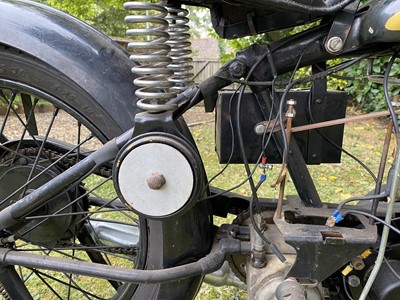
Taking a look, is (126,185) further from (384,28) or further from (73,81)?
(384,28)

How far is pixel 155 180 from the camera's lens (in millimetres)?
923

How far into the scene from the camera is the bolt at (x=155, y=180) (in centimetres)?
92

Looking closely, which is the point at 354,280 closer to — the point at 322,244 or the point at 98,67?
the point at 322,244

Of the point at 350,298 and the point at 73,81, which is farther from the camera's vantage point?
the point at 350,298

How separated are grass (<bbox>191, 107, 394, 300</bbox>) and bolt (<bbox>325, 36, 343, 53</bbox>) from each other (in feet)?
4.54

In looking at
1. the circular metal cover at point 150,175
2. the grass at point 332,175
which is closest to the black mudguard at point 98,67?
the circular metal cover at point 150,175

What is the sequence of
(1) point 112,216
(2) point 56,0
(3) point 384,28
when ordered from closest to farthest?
(3) point 384,28 → (1) point 112,216 → (2) point 56,0

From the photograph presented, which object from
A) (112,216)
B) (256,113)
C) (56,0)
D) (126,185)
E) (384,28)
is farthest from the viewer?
(56,0)

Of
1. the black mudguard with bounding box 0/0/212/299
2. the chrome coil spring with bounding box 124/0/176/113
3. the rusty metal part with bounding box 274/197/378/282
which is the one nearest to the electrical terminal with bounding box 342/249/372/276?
the rusty metal part with bounding box 274/197/378/282

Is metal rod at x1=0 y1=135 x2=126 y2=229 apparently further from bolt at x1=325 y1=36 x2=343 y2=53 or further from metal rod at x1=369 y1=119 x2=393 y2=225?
metal rod at x1=369 y1=119 x2=393 y2=225

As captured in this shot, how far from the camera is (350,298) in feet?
3.83

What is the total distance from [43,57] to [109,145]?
0.32 metres

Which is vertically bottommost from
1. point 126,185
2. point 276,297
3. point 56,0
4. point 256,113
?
point 276,297

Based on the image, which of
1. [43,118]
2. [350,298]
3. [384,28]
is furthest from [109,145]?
[43,118]
